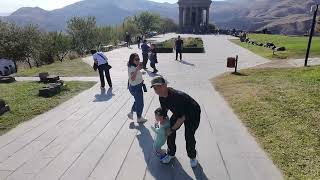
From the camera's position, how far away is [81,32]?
46.9 meters

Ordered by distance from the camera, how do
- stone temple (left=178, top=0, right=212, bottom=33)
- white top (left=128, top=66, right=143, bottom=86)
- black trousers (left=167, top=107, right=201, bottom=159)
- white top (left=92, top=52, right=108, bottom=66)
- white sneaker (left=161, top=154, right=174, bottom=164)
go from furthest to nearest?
stone temple (left=178, top=0, right=212, bottom=33), white top (left=92, top=52, right=108, bottom=66), white top (left=128, top=66, right=143, bottom=86), white sneaker (left=161, top=154, right=174, bottom=164), black trousers (left=167, top=107, right=201, bottom=159)

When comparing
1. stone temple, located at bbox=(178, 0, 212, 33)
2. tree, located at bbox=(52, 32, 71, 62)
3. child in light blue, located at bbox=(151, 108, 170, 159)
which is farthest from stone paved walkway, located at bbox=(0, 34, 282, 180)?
stone temple, located at bbox=(178, 0, 212, 33)

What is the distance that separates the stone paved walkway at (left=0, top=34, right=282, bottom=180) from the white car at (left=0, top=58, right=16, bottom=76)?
97.5ft

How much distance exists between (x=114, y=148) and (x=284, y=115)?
16.3 feet

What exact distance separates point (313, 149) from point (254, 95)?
4.75 m

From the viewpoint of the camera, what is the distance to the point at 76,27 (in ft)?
153

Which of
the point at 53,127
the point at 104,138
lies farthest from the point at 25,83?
the point at 104,138

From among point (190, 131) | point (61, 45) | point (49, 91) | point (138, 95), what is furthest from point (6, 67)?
point (190, 131)

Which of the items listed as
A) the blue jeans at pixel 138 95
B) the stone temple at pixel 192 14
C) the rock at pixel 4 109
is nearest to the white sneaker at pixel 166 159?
the blue jeans at pixel 138 95

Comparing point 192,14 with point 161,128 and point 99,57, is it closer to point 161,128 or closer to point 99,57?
point 99,57

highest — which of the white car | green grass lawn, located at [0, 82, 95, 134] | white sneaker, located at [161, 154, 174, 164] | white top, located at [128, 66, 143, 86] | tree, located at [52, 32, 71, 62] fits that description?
white top, located at [128, 66, 143, 86]

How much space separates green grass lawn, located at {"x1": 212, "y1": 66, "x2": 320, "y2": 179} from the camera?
6.91 meters

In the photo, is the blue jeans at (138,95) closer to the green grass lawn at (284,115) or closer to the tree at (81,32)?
the green grass lawn at (284,115)

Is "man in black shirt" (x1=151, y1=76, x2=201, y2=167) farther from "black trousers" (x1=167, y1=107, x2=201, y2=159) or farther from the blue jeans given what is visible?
the blue jeans
